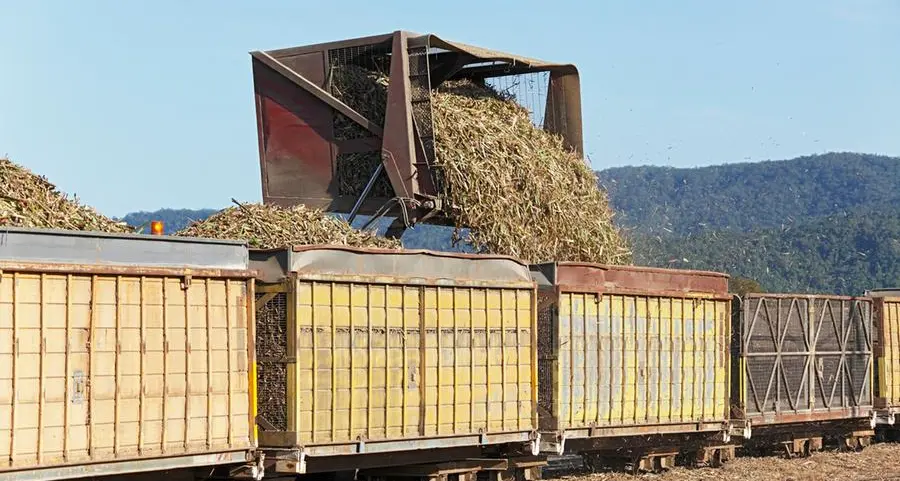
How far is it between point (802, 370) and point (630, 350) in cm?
560

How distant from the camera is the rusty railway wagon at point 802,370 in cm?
2088

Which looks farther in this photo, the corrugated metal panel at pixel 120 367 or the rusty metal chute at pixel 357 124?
the rusty metal chute at pixel 357 124

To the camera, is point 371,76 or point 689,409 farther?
point 689,409

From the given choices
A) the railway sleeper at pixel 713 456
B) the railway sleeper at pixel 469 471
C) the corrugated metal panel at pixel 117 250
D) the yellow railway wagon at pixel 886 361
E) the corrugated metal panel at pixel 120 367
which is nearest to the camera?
the corrugated metal panel at pixel 120 367

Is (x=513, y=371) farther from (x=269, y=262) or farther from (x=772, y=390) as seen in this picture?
(x=772, y=390)

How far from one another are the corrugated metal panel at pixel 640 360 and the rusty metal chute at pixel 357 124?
7.55ft

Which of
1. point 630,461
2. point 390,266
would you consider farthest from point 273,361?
point 630,461

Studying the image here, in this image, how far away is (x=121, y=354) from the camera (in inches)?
442

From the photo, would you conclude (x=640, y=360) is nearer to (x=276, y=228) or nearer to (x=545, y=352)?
(x=545, y=352)

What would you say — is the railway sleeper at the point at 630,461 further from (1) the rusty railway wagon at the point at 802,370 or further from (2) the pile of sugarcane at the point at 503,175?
(2) the pile of sugarcane at the point at 503,175

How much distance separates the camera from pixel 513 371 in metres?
15.7

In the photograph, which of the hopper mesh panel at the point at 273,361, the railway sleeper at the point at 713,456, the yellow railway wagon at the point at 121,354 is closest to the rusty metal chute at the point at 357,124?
the hopper mesh panel at the point at 273,361

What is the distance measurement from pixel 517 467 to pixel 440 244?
134079mm

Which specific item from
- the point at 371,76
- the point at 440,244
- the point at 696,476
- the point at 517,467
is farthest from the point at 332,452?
the point at 440,244
